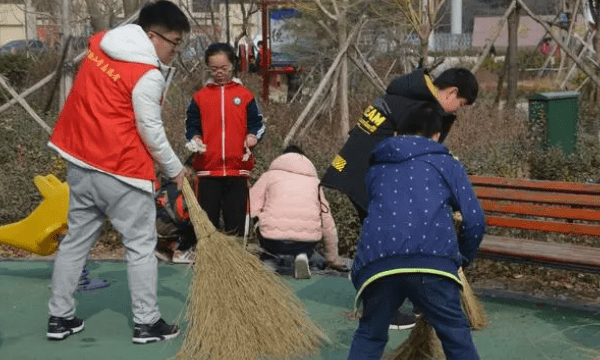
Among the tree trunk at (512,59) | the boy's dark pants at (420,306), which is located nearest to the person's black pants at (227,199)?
the boy's dark pants at (420,306)

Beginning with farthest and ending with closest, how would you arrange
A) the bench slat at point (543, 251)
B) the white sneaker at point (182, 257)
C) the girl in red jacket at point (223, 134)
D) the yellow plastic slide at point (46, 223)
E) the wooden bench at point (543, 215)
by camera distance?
the white sneaker at point (182, 257) < the girl in red jacket at point (223, 134) < the yellow plastic slide at point (46, 223) < the wooden bench at point (543, 215) < the bench slat at point (543, 251)

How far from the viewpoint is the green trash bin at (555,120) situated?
894 centimetres

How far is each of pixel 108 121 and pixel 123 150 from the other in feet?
0.52

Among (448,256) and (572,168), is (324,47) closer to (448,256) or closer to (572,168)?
(572,168)

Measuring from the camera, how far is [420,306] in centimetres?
379

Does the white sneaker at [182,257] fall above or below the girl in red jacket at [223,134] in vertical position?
below

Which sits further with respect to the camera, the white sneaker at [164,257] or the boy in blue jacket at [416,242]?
the white sneaker at [164,257]

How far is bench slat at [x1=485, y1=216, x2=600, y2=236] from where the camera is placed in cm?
573

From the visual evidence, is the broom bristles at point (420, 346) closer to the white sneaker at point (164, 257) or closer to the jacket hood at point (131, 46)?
the jacket hood at point (131, 46)

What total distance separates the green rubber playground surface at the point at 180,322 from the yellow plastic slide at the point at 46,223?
298mm

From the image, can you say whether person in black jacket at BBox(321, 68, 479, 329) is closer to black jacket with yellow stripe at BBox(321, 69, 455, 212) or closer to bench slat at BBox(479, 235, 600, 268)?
black jacket with yellow stripe at BBox(321, 69, 455, 212)

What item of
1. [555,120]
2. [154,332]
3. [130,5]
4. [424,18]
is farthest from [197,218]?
[130,5]

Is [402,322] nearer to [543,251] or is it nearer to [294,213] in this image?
[543,251]

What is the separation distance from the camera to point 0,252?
25.1 feet
